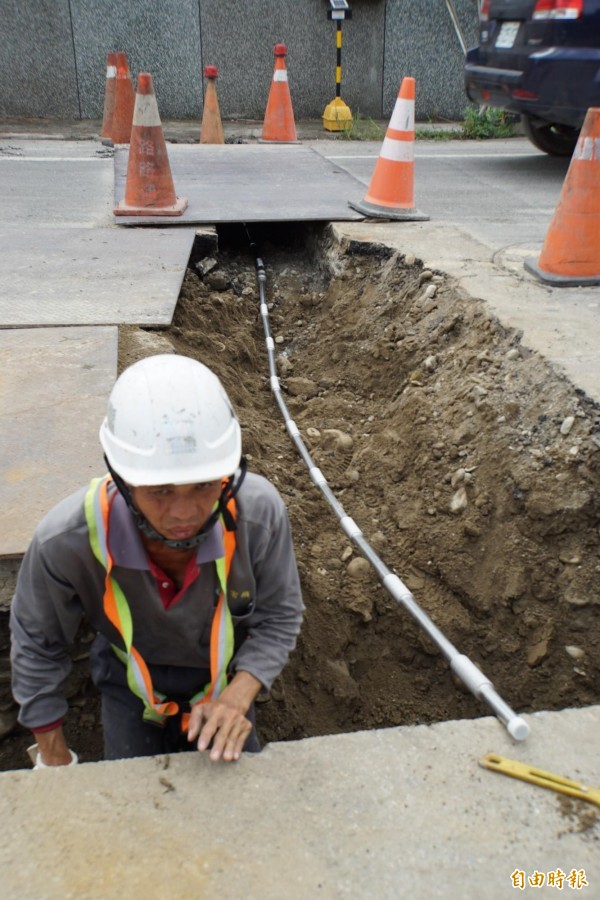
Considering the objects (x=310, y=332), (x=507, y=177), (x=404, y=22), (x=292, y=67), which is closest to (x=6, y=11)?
(x=292, y=67)

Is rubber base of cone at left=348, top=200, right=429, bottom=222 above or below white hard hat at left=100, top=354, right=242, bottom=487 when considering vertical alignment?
below

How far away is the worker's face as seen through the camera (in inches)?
69.4

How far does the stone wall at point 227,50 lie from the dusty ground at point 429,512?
29.3 feet

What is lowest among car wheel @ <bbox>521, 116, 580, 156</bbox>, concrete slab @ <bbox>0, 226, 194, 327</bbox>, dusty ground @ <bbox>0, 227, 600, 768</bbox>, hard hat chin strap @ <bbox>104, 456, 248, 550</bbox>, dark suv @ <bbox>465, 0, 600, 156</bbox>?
dusty ground @ <bbox>0, 227, 600, 768</bbox>

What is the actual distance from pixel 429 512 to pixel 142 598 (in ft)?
6.39

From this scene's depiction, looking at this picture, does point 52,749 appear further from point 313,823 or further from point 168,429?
point 168,429

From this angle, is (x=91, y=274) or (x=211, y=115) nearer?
(x=91, y=274)

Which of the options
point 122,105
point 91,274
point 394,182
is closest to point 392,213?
point 394,182

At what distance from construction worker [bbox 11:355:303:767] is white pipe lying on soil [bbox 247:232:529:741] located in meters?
0.57

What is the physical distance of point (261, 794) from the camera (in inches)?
72.7

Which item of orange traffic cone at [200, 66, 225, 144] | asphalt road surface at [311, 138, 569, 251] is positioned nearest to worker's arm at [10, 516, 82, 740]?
asphalt road surface at [311, 138, 569, 251]

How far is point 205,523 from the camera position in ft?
6.05

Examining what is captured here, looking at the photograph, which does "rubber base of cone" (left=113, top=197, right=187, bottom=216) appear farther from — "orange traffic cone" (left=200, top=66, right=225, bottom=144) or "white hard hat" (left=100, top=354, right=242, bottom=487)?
"white hard hat" (left=100, top=354, right=242, bottom=487)

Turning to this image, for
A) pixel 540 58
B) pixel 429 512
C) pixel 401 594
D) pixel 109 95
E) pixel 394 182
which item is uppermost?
pixel 540 58
